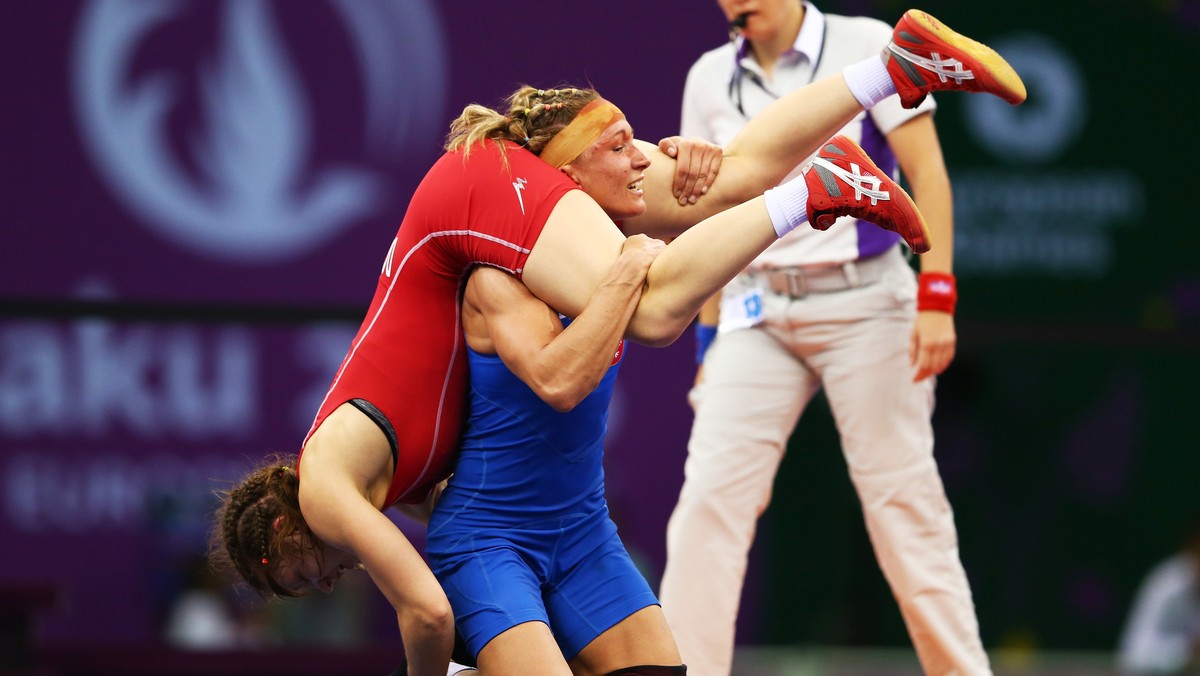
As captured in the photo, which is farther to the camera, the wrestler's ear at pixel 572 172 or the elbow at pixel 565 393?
the wrestler's ear at pixel 572 172

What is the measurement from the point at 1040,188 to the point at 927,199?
3416mm

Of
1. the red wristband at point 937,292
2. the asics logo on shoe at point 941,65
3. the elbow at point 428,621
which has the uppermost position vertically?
the asics logo on shoe at point 941,65

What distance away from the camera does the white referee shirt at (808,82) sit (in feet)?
12.8

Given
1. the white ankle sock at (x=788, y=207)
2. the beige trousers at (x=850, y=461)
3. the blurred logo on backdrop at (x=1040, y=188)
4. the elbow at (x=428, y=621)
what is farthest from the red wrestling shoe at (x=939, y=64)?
the blurred logo on backdrop at (x=1040, y=188)

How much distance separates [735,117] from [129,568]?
11.9ft

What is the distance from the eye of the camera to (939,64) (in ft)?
10.7

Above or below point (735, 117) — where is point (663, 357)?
below

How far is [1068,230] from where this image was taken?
7.11 m

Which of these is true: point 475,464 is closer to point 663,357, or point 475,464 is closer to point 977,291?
point 663,357

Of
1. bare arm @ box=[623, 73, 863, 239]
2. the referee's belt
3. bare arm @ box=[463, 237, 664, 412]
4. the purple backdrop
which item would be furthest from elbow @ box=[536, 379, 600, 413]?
the purple backdrop

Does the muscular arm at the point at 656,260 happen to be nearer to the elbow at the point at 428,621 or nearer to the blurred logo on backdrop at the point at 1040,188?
the elbow at the point at 428,621

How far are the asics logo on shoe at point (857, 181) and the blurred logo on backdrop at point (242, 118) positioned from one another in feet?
12.2

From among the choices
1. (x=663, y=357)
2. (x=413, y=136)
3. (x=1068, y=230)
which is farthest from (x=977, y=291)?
(x=413, y=136)

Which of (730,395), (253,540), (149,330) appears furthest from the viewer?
(149,330)
